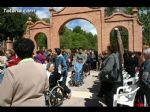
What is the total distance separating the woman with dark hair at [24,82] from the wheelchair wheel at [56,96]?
5.68 metres

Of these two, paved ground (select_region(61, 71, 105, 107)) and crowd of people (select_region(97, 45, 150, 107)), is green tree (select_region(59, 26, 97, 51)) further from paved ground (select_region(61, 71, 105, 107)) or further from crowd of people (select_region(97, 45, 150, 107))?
crowd of people (select_region(97, 45, 150, 107))

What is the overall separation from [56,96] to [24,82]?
20.4 ft

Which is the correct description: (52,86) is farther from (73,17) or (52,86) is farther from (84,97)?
(73,17)

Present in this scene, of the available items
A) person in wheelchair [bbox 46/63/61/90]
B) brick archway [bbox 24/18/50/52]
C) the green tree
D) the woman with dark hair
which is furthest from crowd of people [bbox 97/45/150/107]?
the green tree

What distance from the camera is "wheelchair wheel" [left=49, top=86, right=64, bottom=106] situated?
30.0 ft

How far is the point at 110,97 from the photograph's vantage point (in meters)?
7.80

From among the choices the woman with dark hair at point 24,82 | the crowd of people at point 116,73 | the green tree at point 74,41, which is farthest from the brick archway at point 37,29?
the woman with dark hair at point 24,82

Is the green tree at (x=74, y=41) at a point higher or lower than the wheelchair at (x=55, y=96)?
higher

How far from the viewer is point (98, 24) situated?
2803 cm

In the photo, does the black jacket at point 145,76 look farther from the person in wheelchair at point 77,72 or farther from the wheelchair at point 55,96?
the person in wheelchair at point 77,72

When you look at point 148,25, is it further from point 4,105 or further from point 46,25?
point 4,105

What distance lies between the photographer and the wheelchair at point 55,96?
895cm

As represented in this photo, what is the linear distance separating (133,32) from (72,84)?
13.5 metres
